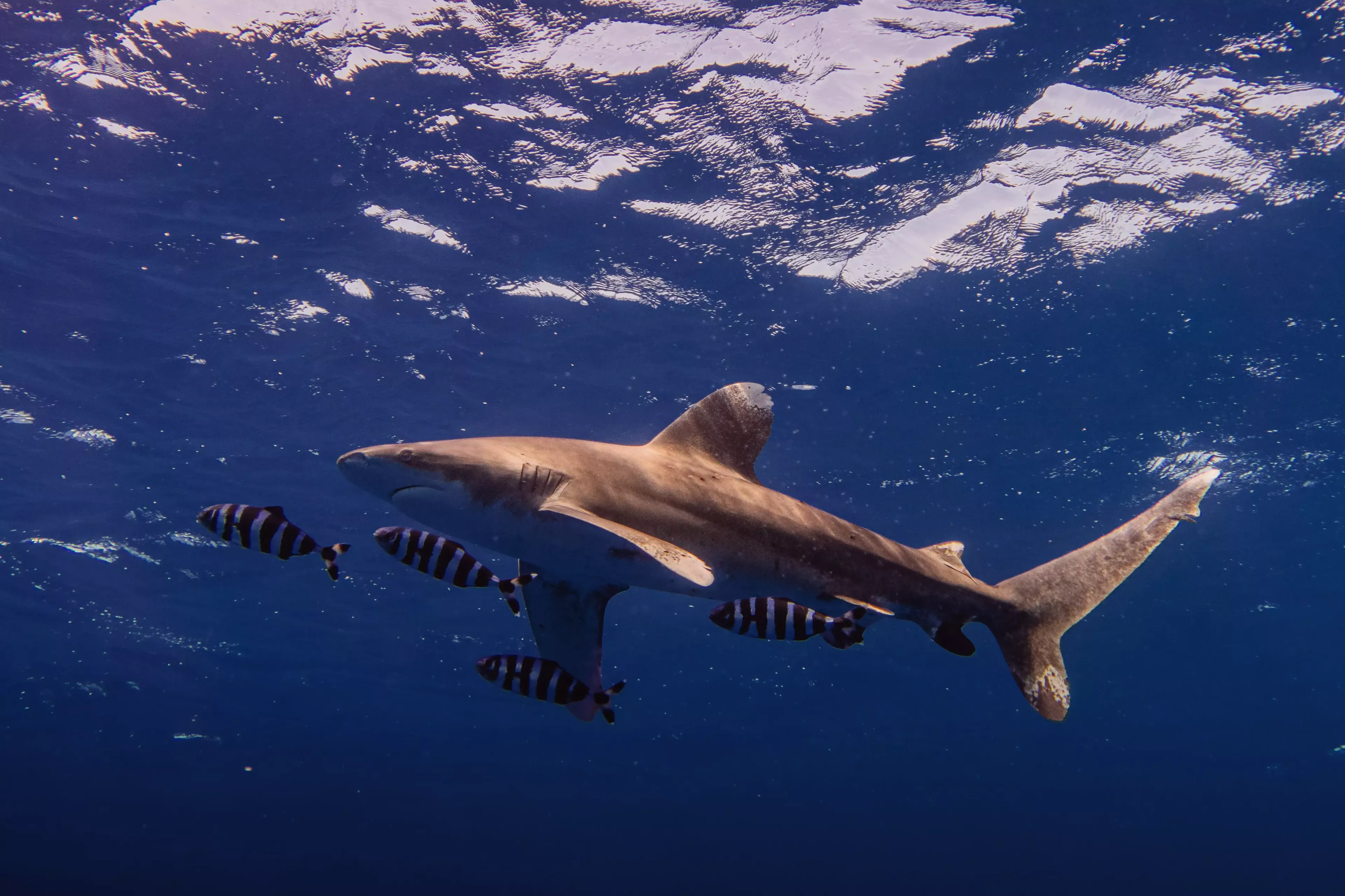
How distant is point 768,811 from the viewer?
300 ft

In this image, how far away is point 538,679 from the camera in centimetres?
498

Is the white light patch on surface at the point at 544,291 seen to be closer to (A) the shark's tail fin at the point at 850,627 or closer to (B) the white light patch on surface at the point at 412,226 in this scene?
(B) the white light patch on surface at the point at 412,226

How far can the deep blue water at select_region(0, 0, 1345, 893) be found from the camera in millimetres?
9477

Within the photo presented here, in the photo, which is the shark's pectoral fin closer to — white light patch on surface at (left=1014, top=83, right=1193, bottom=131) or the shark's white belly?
the shark's white belly

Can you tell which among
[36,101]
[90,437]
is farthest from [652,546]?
[90,437]

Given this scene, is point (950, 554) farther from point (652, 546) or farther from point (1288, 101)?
point (1288, 101)

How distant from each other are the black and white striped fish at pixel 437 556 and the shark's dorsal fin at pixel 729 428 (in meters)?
2.11

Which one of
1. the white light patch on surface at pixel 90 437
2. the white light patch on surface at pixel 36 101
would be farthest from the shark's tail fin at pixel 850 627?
the white light patch on surface at pixel 90 437

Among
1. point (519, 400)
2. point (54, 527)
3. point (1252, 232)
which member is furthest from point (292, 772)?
point (1252, 232)

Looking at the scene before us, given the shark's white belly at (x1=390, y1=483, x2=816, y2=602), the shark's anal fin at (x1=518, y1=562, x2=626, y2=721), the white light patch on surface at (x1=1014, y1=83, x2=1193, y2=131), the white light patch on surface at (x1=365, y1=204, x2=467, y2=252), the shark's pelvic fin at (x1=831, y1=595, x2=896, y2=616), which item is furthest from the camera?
the white light patch on surface at (x1=365, y1=204, x2=467, y2=252)

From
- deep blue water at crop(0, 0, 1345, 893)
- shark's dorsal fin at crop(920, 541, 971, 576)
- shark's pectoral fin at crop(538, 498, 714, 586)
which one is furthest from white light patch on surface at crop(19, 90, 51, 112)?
shark's dorsal fin at crop(920, 541, 971, 576)

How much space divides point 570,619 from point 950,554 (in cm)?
350

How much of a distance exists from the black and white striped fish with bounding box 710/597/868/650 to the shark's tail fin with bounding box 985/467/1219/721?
5.21ft

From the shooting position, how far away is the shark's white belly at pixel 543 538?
440 cm
